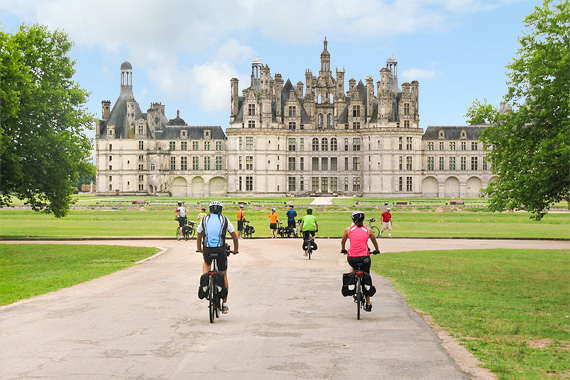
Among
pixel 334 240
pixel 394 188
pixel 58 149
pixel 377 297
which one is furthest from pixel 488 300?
pixel 394 188

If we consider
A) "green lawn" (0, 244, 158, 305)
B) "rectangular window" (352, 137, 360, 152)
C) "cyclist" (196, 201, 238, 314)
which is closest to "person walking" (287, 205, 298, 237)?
"green lawn" (0, 244, 158, 305)

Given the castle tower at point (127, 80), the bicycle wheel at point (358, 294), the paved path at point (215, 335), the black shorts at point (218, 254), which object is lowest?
the paved path at point (215, 335)

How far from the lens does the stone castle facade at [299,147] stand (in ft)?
375

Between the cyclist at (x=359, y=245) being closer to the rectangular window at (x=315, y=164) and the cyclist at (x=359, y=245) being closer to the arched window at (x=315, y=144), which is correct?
the arched window at (x=315, y=144)

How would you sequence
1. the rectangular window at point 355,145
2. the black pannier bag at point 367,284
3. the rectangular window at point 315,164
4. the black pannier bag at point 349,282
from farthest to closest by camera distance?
the rectangular window at point 315,164 < the rectangular window at point 355,145 < the black pannier bag at point 349,282 < the black pannier bag at point 367,284

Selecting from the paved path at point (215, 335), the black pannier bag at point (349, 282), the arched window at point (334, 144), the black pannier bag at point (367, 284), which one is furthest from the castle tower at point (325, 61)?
the black pannier bag at point (367, 284)

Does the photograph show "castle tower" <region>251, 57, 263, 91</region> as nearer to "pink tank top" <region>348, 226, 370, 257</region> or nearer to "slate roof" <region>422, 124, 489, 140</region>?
"slate roof" <region>422, 124, 489, 140</region>

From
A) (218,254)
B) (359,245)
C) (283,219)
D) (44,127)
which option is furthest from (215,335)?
(283,219)

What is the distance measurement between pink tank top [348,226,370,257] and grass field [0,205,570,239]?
27031 mm

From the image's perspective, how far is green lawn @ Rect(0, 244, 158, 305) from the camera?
61.4 ft

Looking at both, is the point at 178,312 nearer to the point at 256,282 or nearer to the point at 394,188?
the point at 256,282

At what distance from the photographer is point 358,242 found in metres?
14.0

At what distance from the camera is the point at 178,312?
13977 mm

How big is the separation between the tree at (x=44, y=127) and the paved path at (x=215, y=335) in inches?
789
